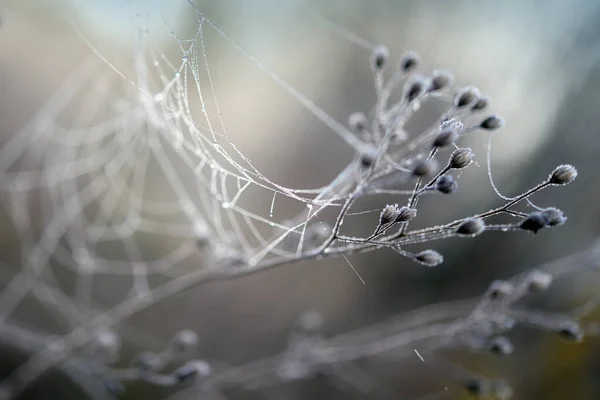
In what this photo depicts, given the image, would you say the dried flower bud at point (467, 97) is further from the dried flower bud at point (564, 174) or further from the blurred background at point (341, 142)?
the blurred background at point (341, 142)

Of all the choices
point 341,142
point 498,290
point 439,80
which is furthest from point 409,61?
point 341,142

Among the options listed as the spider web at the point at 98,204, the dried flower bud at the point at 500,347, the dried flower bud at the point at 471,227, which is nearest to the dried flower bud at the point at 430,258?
the dried flower bud at the point at 471,227

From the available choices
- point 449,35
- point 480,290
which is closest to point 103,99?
point 449,35

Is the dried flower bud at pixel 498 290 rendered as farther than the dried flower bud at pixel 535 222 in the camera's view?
Yes

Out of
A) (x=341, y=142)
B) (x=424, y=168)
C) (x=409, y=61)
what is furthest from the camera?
(x=341, y=142)

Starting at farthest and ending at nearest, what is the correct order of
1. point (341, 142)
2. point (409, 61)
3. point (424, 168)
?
1. point (341, 142)
2. point (409, 61)
3. point (424, 168)

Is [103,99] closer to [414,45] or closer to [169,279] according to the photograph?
[169,279]

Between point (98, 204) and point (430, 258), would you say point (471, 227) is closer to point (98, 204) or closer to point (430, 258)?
point (430, 258)
